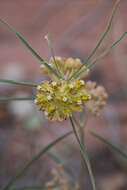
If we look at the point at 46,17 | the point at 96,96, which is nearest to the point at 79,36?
the point at 46,17

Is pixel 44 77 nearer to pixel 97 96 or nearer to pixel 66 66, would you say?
pixel 97 96

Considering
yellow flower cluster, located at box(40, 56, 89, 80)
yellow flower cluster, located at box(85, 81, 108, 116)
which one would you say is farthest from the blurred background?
yellow flower cluster, located at box(40, 56, 89, 80)

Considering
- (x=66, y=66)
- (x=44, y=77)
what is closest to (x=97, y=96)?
(x=66, y=66)

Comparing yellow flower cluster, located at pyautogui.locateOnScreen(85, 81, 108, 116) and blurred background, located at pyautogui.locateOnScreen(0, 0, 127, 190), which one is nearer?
yellow flower cluster, located at pyautogui.locateOnScreen(85, 81, 108, 116)

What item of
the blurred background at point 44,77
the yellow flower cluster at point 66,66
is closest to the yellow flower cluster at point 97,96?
the yellow flower cluster at point 66,66

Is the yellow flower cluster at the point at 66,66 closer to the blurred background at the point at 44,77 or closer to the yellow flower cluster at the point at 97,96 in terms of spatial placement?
the yellow flower cluster at the point at 97,96

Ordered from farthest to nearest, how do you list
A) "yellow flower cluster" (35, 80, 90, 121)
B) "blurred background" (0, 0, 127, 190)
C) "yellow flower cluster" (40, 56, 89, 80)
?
"blurred background" (0, 0, 127, 190) < "yellow flower cluster" (40, 56, 89, 80) < "yellow flower cluster" (35, 80, 90, 121)

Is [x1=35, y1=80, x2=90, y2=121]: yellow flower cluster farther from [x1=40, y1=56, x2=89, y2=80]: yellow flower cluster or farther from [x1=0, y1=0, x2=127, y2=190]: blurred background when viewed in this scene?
[x1=0, y1=0, x2=127, y2=190]: blurred background
